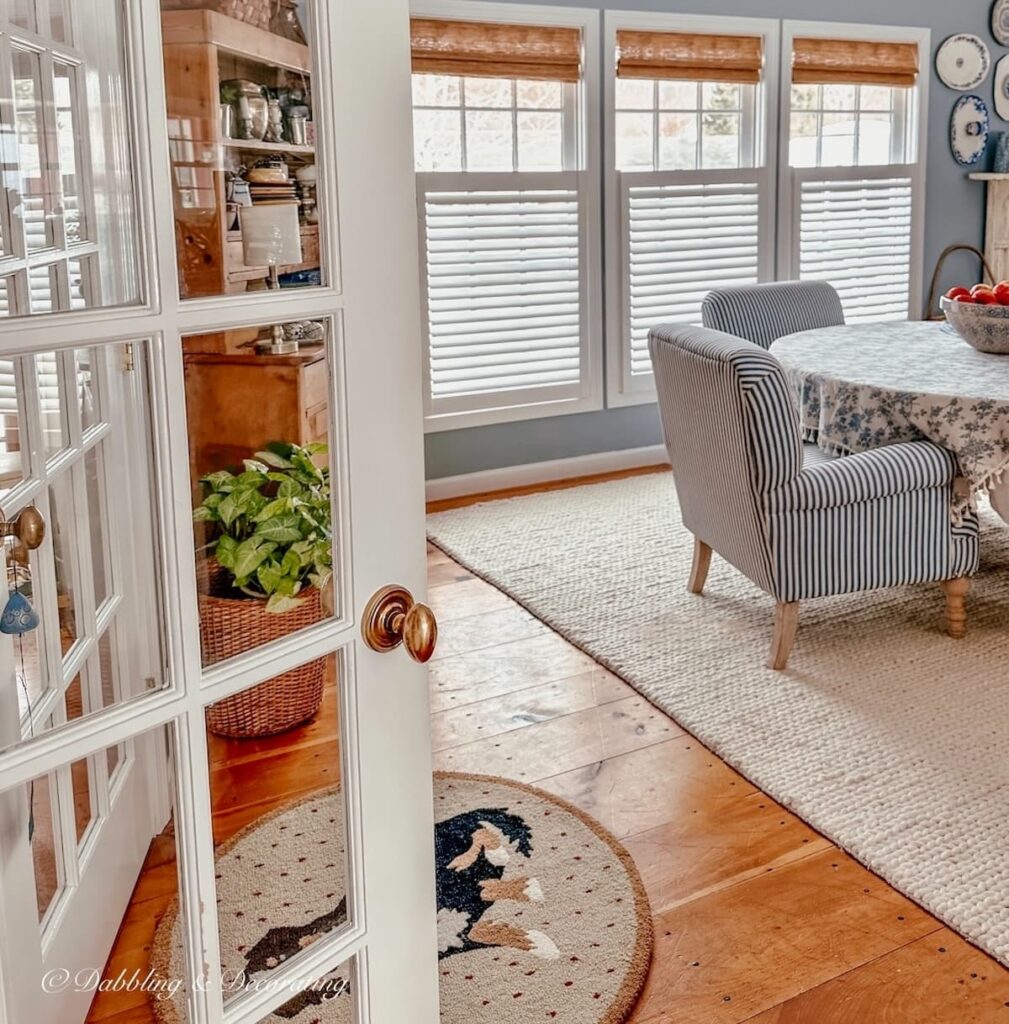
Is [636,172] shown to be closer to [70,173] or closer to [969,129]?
[969,129]

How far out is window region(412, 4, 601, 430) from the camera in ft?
15.0

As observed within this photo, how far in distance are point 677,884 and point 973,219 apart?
4969 mm

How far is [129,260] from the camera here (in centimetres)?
87

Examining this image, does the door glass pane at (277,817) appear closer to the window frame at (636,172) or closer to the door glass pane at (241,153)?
the door glass pane at (241,153)

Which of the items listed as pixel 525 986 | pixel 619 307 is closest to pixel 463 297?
pixel 619 307

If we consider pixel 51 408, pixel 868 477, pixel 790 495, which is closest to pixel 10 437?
pixel 51 408

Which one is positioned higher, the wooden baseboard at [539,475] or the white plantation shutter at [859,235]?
the white plantation shutter at [859,235]

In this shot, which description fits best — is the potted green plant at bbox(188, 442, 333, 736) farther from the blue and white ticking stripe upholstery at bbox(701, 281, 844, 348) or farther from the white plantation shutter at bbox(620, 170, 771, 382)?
the white plantation shutter at bbox(620, 170, 771, 382)

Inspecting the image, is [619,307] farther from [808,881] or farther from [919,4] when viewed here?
[808,881]

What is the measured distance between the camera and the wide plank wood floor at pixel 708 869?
1.89 metres

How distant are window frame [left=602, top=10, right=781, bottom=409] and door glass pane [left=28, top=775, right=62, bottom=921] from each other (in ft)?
12.9

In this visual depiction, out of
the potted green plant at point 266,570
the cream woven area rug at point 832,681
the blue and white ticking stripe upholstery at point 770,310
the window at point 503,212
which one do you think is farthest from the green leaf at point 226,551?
the window at point 503,212

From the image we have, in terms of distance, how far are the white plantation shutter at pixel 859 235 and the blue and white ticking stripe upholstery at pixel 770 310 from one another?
1208mm

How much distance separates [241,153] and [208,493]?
277mm
